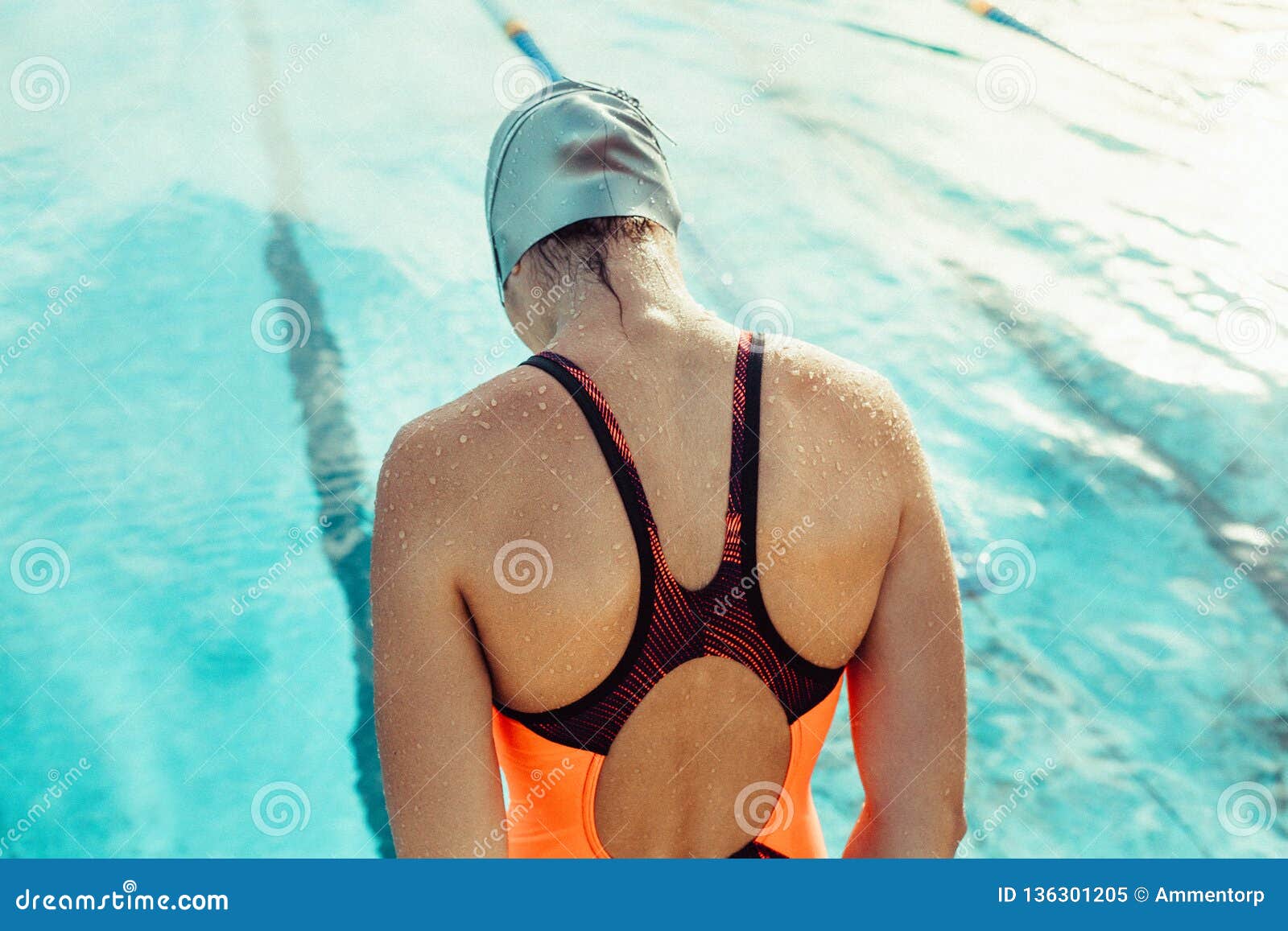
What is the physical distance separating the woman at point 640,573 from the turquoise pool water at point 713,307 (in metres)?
1.63

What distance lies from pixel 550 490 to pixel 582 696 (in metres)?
0.24

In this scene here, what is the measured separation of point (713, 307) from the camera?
4.35m

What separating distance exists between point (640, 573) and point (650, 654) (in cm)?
10

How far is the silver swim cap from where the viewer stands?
1233 millimetres

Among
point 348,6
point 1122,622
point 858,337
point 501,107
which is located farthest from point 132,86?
point 1122,622

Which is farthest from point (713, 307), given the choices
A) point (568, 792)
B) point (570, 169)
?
point (568, 792)

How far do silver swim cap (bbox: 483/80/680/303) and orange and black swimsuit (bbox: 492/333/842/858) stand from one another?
0.23 meters

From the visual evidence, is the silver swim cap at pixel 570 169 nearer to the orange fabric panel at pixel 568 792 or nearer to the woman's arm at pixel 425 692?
the woman's arm at pixel 425 692

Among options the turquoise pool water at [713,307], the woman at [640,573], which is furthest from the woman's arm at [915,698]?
the turquoise pool water at [713,307]

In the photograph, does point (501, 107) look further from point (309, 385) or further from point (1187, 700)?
point (1187, 700)

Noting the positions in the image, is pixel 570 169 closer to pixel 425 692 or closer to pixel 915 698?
pixel 425 692

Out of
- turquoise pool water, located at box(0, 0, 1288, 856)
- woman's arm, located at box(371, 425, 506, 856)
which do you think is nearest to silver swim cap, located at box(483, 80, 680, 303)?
woman's arm, located at box(371, 425, 506, 856)

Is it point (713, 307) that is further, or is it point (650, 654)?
point (713, 307)

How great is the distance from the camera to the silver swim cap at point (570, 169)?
1233mm
